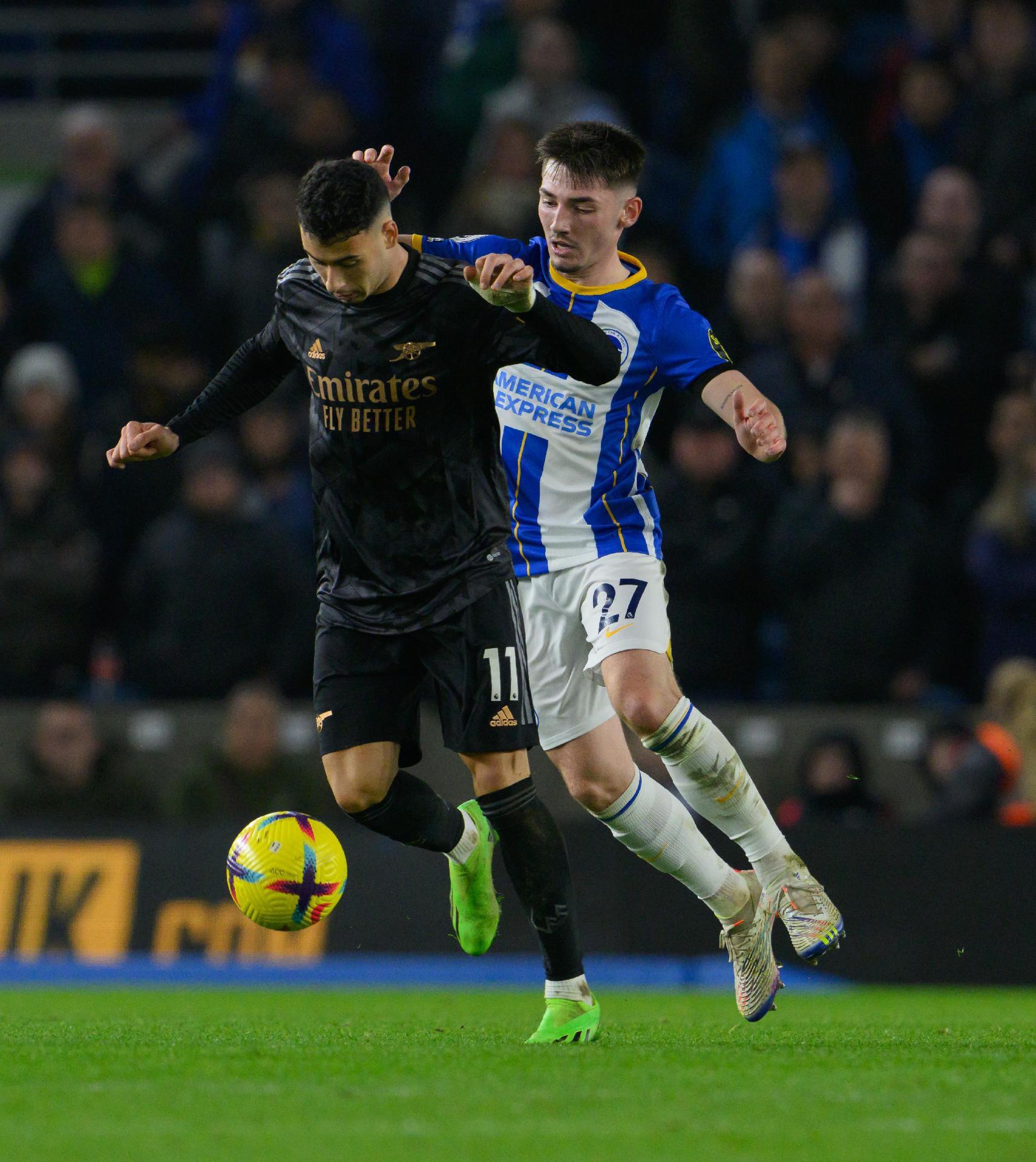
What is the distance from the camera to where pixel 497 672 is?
623 cm

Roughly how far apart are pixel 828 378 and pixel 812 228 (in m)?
1.44

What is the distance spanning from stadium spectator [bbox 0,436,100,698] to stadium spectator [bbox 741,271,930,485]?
4222 millimetres

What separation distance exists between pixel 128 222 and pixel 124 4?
3.49m

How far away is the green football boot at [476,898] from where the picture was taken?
6.97 meters

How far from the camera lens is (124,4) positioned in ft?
55.9

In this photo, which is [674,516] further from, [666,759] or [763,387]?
[666,759]

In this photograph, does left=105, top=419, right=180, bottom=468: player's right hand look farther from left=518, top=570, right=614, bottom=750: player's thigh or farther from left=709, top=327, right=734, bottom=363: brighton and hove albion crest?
left=709, top=327, right=734, bottom=363: brighton and hove albion crest

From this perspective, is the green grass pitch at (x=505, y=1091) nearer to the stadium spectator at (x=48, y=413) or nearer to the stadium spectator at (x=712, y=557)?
the stadium spectator at (x=712, y=557)

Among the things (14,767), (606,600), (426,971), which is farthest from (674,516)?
(606,600)

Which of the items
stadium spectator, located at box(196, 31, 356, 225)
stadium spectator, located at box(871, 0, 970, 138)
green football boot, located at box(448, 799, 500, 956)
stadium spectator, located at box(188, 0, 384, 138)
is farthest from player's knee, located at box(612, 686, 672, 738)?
stadium spectator, located at box(188, 0, 384, 138)

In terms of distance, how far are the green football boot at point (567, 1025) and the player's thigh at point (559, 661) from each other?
3.21 ft

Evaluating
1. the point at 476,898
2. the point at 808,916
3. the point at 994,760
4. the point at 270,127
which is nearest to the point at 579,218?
the point at 476,898

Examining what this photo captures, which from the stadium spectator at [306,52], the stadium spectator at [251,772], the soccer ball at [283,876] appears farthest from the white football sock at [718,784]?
the stadium spectator at [306,52]

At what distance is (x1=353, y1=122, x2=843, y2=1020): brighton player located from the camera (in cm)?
676
